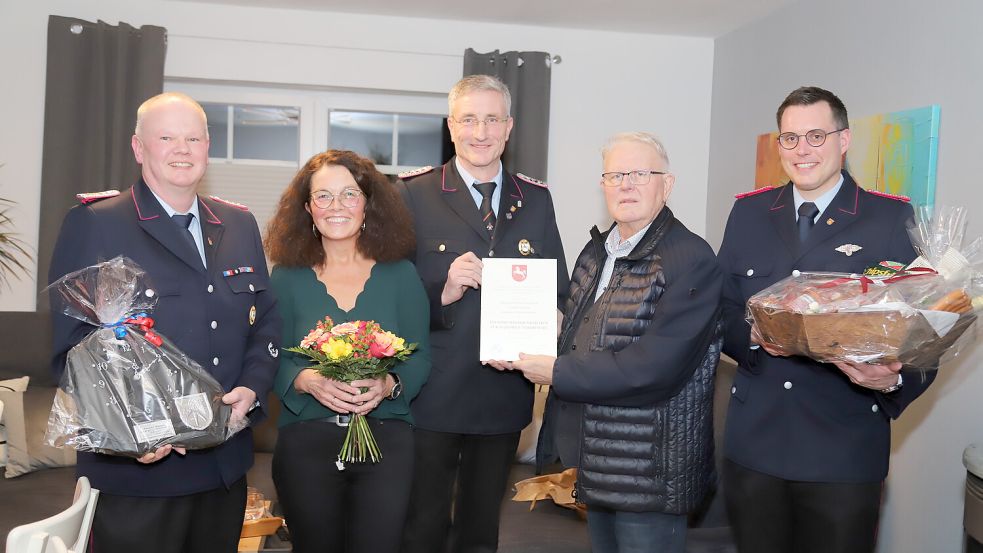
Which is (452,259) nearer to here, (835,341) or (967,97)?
(835,341)

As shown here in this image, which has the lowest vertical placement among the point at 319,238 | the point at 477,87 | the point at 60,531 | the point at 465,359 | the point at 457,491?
the point at 457,491

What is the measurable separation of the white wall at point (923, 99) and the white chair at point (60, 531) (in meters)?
3.53

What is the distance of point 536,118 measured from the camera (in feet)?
19.6

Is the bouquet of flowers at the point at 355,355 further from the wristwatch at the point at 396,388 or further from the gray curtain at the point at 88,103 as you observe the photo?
the gray curtain at the point at 88,103

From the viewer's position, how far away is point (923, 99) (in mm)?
4074

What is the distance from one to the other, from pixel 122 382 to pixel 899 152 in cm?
376

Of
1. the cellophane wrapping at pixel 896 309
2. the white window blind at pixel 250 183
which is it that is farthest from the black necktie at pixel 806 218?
the white window blind at pixel 250 183

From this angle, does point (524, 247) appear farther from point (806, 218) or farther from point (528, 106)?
point (528, 106)

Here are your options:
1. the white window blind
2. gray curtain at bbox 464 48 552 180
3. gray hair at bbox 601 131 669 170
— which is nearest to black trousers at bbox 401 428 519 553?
gray hair at bbox 601 131 669 170

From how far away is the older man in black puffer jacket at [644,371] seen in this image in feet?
7.50

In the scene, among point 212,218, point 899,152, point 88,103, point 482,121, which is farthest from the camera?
point 88,103

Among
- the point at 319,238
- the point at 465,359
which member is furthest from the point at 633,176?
the point at 319,238

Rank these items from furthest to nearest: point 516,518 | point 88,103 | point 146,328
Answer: point 88,103 < point 516,518 < point 146,328

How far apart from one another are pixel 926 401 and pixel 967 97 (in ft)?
4.69
